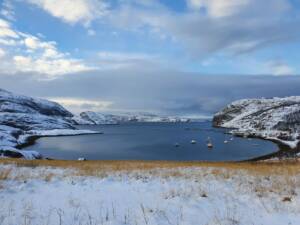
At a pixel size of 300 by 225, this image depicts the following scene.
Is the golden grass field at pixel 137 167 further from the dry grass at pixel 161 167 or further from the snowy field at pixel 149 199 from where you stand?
the snowy field at pixel 149 199

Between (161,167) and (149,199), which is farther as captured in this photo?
(161,167)

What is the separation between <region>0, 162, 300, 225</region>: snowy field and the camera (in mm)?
9398

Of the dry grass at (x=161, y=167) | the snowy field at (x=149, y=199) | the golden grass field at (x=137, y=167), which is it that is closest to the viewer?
the snowy field at (x=149, y=199)

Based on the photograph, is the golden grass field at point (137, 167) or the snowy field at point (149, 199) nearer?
the snowy field at point (149, 199)

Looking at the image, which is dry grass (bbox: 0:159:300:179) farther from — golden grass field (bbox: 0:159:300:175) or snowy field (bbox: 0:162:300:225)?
snowy field (bbox: 0:162:300:225)

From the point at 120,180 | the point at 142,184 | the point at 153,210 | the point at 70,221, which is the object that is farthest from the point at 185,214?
the point at 120,180

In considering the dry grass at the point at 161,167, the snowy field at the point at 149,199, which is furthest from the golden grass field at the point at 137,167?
the snowy field at the point at 149,199

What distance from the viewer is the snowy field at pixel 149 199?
9.40 metres

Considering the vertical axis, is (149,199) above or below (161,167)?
above

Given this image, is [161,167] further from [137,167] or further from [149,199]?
[149,199]

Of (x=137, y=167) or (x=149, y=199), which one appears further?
(x=137, y=167)

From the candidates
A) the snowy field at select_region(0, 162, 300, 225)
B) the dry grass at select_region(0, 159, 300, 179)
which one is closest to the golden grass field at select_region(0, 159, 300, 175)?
the dry grass at select_region(0, 159, 300, 179)

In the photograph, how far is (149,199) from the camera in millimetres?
12078

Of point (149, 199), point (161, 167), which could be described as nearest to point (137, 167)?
point (161, 167)
